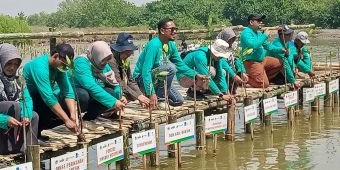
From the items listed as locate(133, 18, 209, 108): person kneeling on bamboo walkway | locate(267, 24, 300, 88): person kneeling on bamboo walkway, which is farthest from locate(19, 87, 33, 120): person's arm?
locate(267, 24, 300, 88): person kneeling on bamboo walkway

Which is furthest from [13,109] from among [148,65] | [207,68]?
[207,68]

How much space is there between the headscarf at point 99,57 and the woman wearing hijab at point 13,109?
1576mm

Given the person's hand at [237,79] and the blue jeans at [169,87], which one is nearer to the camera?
the blue jeans at [169,87]

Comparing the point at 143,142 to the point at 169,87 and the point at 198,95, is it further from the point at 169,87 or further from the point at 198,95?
the point at 198,95

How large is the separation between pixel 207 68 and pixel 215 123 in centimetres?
105

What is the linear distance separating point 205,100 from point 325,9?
155ft

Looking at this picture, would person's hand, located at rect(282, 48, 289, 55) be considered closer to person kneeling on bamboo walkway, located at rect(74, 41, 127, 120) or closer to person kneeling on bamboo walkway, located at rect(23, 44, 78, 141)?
person kneeling on bamboo walkway, located at rect(74, 41, 127, 120)

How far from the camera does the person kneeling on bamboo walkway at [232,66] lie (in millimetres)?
11406

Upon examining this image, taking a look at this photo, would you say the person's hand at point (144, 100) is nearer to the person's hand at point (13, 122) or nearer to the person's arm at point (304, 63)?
the person's hand at point (13, 122)

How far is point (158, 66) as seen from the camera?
10.0m

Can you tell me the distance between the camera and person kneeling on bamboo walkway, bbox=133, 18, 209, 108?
9.75 m

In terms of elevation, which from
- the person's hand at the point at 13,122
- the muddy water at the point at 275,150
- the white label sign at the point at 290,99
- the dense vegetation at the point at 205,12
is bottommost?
the muddy water at the point at 275,150

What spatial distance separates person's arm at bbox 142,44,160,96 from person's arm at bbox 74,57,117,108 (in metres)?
1.16

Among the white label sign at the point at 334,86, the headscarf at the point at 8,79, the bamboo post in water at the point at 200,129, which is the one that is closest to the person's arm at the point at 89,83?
the headscarf at the point at 8,79
